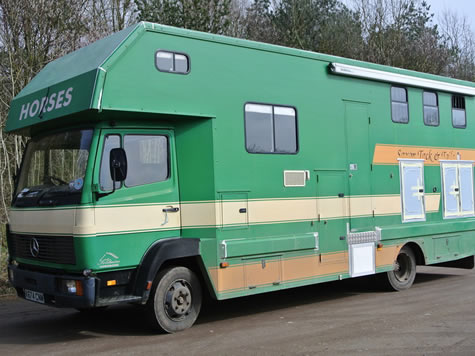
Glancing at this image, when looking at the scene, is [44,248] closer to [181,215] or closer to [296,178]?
[181,215]

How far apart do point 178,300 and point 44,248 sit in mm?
1825

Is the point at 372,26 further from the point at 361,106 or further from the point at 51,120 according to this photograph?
the point at 51,120

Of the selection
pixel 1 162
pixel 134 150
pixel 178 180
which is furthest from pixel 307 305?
pixel 1 162

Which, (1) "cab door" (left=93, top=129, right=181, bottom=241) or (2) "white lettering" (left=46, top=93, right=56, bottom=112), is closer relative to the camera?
(1) "cab door" (left=93, top=129, right=181, bottom=241)

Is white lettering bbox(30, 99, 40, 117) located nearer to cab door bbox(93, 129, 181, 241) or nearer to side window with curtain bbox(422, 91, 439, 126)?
cab door bbox(93, 129, 181, 241)

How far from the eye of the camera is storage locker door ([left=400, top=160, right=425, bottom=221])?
33.1 ft

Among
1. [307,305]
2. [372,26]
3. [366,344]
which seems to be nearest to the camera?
[366,344]

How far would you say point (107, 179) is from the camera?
6.79 m

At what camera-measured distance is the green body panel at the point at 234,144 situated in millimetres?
6848

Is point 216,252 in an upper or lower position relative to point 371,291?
upper

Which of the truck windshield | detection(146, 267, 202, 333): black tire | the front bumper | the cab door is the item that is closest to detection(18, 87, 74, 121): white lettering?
the truck windshield

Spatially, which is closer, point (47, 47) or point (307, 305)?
point (307, 305)

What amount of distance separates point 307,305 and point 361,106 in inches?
136

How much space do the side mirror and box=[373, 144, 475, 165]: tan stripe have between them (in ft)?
15.4
